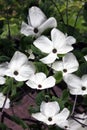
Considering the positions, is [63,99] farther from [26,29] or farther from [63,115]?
[26,29]

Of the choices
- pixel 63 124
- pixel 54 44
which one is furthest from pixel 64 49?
pixel 63 124

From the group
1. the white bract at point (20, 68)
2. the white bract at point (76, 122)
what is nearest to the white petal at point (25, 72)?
the white bract at point (20, 68)

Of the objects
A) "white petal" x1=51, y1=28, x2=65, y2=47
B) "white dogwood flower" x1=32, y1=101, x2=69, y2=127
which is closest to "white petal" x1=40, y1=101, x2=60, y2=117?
"white dogwood flower" x1=32, y1=101, x2=69, y2=127

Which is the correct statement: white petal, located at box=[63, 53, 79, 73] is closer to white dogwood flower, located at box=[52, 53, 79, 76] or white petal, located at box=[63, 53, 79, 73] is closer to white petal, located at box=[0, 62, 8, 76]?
white dogwood flower, located at box=[52, 53, 79, 76]

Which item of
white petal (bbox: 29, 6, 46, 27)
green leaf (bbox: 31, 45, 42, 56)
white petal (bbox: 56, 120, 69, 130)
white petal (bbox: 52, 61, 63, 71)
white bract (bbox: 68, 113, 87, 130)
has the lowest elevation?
white bract (bbox: 68, 113, 87, 130)

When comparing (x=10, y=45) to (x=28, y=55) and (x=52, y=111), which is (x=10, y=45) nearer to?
(x=28, y=55)

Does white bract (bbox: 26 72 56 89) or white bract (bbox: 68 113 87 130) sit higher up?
white bract (bbox: 26 72 56 89)
